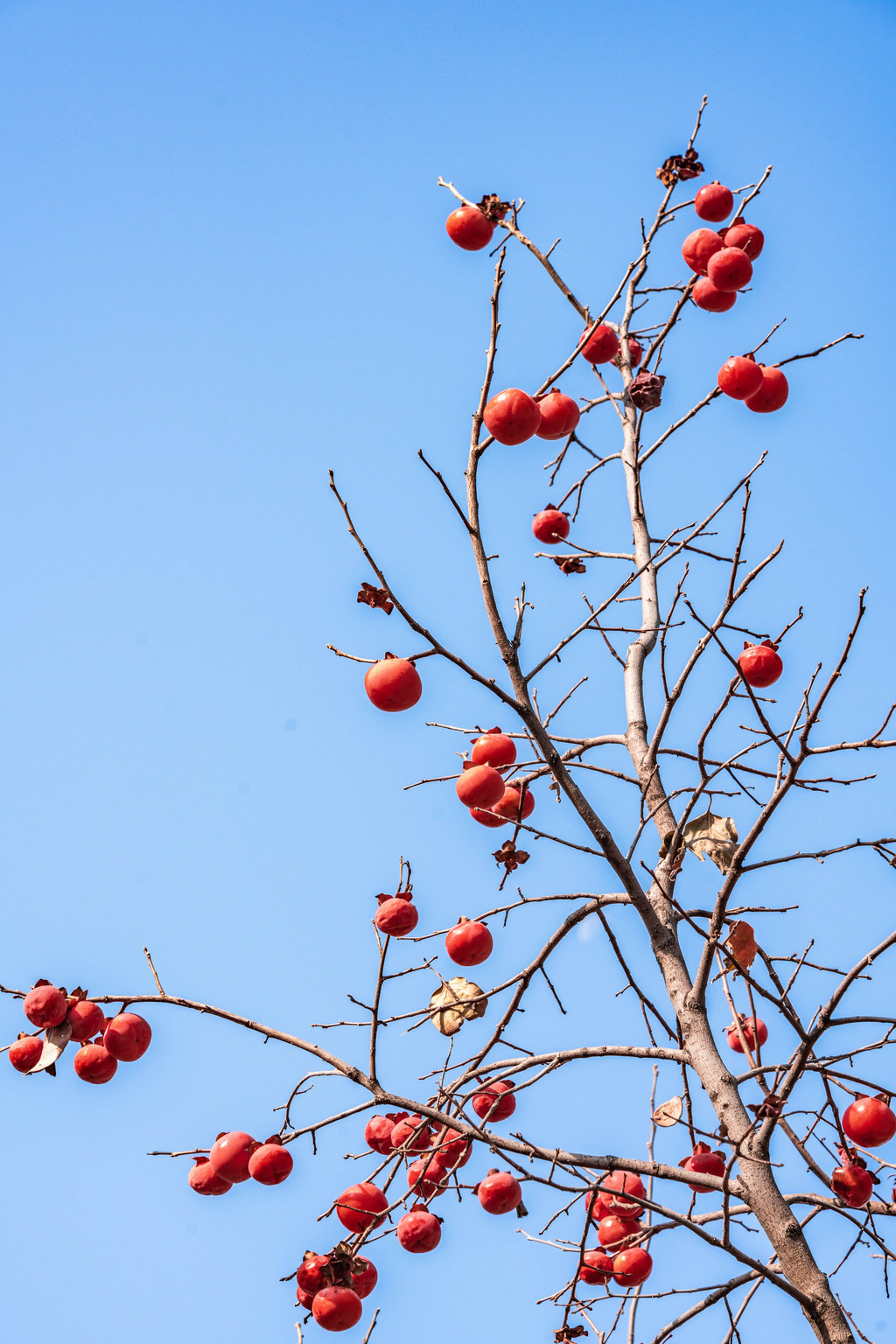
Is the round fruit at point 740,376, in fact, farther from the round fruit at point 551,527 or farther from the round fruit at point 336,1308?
the round fruit at point 336,1308

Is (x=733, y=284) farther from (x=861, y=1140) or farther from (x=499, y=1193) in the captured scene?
(x=499, y=1193)

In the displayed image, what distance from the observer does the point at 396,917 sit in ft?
12.5

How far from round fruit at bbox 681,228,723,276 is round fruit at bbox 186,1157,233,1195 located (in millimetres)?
4411

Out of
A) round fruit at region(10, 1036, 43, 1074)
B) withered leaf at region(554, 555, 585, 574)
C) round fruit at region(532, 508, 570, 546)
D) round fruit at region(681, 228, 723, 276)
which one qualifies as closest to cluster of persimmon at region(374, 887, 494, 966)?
round fruit at region(10, 1036, 43, 1074)

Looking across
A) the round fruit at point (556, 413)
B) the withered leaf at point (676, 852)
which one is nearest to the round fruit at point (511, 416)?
the round fruit at point (556, 413)

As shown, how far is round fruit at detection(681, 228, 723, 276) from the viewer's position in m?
4.81

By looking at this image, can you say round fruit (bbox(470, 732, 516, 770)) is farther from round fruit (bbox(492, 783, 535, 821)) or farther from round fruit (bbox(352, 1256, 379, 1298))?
round fruit (bbox(352, 1256, 379, 1298))

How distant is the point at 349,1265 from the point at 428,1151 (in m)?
0.44

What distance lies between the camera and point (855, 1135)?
3434 mm

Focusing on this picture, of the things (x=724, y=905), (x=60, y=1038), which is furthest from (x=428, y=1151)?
(x=60, y=1038)

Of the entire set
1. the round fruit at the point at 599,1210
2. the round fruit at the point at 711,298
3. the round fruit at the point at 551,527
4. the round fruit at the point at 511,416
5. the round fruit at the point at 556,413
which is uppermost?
the round fruit at the point at 711,298

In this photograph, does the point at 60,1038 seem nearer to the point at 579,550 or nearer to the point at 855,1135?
the point at 855,1135

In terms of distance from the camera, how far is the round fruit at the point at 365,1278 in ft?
10.5

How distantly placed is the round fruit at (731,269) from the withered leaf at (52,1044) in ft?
13.6
